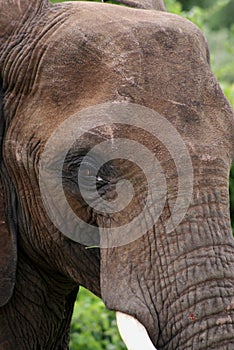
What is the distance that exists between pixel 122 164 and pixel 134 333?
0.51 m

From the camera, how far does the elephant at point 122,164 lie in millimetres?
3283

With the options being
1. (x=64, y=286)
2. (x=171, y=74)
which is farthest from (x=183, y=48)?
(x=64, y=286)

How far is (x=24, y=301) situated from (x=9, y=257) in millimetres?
277

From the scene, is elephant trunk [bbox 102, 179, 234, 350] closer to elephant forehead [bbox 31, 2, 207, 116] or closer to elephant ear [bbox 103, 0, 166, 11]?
elephant forehead [bbox 31, 2, 207, 116]

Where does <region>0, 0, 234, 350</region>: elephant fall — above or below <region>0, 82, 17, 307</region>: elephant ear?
above

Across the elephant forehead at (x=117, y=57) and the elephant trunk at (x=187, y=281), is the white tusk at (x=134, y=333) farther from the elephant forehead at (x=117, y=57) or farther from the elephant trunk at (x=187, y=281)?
the elephant forehead at (x=117, y=57)

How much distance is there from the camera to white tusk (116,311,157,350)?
3197 mm

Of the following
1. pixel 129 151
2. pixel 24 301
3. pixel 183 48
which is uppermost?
pixel 183 48

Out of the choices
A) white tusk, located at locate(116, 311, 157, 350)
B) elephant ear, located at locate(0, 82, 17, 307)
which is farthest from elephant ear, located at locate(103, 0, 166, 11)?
white tusk, located at locate(116, 311, 157, 350)

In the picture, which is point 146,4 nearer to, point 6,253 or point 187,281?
point 6,253

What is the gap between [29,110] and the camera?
3654 millimetres

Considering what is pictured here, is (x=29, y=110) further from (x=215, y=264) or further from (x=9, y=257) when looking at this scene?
(x=215, y=264)

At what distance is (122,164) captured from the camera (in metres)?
3.42

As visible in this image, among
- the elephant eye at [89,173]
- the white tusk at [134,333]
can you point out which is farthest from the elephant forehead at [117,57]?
the white tusk at [134,333]
